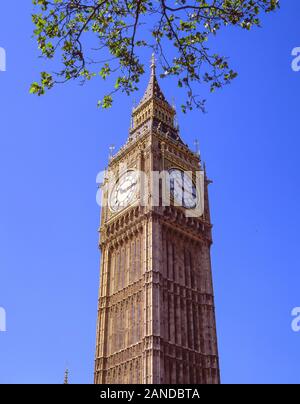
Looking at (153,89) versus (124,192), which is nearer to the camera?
(124,192)

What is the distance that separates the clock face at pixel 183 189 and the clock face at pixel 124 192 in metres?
3.96

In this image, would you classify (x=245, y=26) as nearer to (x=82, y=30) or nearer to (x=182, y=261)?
(x=82, y=30)

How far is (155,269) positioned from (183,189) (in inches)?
472

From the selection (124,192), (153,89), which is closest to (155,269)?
(124,192)

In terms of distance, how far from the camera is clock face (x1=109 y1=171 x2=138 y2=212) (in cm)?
5581

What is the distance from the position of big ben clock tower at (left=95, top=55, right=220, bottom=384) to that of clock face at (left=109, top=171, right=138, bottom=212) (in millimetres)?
116

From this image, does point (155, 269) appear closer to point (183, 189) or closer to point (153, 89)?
point (183, 189)

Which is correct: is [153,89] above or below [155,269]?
above

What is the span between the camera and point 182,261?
53.4 metres

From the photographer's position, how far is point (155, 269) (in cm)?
4894

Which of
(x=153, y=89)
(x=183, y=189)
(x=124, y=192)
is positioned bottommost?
(x=124, y=192)

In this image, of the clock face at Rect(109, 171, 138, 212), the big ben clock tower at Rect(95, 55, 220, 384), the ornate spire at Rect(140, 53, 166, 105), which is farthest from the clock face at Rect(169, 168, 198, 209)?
the ornate spire at Rect(140, 53, 166, 105)

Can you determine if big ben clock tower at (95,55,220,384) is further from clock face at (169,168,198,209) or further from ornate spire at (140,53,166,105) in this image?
ornate spire at (140,53,166,105)
